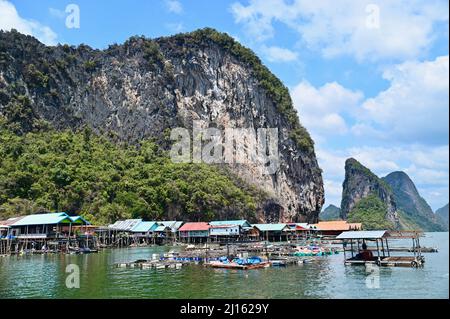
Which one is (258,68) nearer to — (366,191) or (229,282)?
(229,282)

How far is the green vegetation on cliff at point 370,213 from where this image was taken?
159m

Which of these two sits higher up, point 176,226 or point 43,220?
point 43,220

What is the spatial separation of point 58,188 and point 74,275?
43052mm

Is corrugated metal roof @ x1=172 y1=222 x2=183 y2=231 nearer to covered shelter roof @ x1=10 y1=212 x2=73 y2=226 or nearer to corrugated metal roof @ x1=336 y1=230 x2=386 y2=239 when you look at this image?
covered shelter roof @ x1=10 y1=212 x2=73 y2=226

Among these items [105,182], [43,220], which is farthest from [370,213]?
[43,220]

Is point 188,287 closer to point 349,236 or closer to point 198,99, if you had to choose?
point 349,236

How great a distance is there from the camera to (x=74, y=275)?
29703mm
